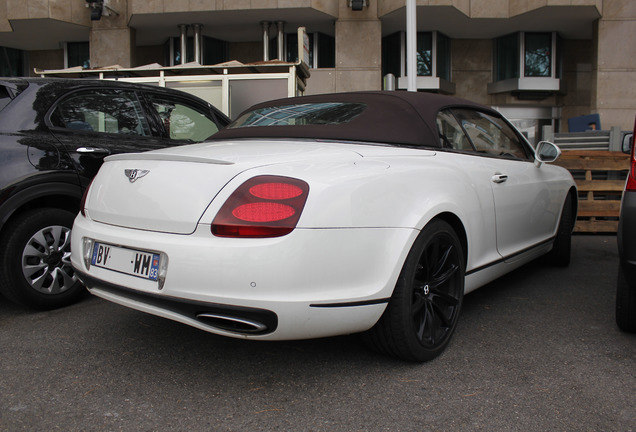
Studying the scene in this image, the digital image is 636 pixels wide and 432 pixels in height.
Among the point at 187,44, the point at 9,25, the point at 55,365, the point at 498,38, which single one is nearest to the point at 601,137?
the point at 498,38

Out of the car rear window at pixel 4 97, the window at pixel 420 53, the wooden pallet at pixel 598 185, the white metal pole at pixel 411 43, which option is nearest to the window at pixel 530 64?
the window at pixel 420 53

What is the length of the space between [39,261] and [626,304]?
360 cm

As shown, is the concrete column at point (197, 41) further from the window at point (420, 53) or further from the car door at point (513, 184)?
the car door at point (513, 184)

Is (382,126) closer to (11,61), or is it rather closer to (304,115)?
(304,115)

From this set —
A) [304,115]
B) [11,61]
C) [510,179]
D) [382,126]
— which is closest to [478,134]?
[510,179]

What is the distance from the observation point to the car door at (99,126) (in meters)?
3.68

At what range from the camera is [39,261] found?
3494mm

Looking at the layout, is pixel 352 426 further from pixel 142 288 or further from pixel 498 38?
pixel 498 38

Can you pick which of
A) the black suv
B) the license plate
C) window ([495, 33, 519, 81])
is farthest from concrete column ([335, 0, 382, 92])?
the license plate

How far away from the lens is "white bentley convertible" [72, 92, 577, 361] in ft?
7.05

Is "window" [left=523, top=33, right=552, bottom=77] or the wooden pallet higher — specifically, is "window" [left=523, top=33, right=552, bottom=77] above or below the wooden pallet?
above

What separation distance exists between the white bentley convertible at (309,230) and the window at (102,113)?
119 centimetres

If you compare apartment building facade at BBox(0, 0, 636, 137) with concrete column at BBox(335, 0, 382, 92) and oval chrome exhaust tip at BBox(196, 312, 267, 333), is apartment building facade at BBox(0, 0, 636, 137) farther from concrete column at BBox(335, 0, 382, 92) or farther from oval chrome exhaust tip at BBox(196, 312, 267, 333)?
oval chrome exhaust tip at BBox(196, 312, 267, 333)

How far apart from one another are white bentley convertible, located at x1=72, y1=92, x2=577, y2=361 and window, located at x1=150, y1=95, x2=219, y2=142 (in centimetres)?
149
